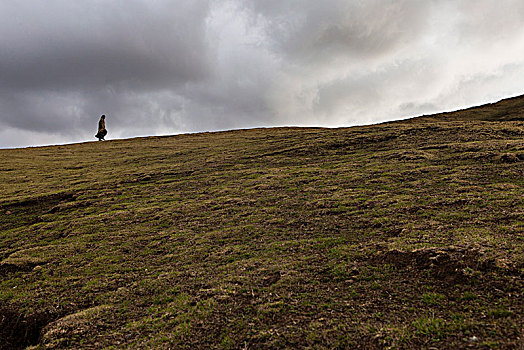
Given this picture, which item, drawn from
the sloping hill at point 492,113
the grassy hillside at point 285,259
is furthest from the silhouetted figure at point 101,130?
the sloping hill at point 492,113

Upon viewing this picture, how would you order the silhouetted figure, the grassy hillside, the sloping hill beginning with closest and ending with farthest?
the grassy hillside → the sloping hill → the silhouetted figure

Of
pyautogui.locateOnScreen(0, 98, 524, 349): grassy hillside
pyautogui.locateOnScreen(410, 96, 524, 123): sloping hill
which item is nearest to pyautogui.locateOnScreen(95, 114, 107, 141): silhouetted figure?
pyautogui.locateOnScreen(0, 98, 524, 349): grassy hillside

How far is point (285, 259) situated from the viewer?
13.5 m

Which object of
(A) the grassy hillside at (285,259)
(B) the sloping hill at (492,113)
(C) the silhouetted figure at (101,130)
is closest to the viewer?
(A) the grassy hillside at (285,259)

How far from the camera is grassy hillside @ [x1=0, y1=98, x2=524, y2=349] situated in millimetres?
8992

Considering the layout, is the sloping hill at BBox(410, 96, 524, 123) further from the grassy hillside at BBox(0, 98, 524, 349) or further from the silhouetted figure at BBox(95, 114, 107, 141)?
the silhouetted figure at BBox(95, 114, 107, 141)

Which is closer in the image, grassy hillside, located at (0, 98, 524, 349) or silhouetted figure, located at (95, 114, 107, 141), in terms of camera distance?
grassy hillside, located at (0, 98, 524, 349)

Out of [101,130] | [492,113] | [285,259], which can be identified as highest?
[101,130]

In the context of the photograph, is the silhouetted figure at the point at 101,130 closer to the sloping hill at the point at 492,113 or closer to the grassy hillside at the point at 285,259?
the grassy hillside at the point at 285,259

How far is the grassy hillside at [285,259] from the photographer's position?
899 centimetres

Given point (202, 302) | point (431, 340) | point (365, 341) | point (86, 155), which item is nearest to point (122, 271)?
point (202, 302)

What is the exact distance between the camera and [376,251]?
1281cm

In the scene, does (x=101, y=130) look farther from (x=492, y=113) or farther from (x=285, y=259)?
(x=492, y=113)

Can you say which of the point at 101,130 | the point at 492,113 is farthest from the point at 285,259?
the point at 101,130
